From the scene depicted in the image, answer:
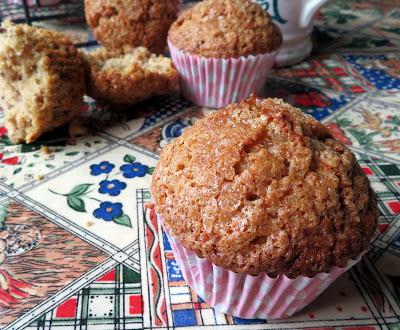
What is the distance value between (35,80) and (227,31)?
65 centimetres

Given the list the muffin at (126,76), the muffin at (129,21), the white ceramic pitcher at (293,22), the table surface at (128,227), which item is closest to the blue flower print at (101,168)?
the table surface at (128,227)

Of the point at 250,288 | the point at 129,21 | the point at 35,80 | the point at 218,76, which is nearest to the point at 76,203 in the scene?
Answer: the point at 35,80

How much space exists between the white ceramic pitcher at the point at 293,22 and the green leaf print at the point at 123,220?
119cm

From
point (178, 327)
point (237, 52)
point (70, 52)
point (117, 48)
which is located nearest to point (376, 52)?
point (237, 52)

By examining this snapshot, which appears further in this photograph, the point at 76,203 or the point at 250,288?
the point at 76,203

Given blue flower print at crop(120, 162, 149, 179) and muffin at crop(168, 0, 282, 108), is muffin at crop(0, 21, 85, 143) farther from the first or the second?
muffin at crop(168, 0, 282, 108)

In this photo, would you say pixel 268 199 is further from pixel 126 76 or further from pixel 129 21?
pixel 129 21

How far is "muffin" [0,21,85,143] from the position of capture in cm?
137

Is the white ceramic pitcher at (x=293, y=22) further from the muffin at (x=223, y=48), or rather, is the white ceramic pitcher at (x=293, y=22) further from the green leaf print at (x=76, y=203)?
the green leaf print at (x=76, y=203)

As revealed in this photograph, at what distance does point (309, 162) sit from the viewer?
2.72ft

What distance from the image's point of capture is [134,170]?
134 centimetres

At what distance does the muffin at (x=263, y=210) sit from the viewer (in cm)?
79

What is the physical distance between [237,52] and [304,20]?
0.62m

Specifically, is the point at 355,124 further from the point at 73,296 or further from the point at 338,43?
the point at 73,296
